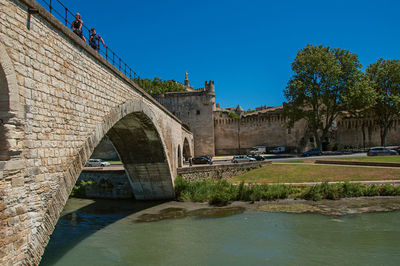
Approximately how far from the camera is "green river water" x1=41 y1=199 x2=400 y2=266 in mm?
9805

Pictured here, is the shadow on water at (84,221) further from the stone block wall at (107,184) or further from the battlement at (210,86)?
the battlement at (210,86)

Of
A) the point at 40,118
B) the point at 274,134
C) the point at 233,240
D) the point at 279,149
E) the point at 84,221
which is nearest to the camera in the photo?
the point at 40,118

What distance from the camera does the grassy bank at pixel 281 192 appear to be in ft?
59.1

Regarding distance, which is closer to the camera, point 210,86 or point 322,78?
point 322,78

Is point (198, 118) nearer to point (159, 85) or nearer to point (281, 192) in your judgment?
point (159, 85)

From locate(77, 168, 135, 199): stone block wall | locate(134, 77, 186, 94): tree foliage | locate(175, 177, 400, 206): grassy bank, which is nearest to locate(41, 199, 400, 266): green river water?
locate(175, 177, 400, 206): grassy bank

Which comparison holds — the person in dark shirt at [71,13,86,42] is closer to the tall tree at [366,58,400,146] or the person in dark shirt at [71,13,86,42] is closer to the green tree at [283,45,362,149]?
the green tree at [283,45,362,149]

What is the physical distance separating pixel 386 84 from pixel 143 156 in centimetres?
3263

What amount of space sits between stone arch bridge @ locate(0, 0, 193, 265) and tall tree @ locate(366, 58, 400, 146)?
36.1 m

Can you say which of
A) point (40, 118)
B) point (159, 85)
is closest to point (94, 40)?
point (40, 118)

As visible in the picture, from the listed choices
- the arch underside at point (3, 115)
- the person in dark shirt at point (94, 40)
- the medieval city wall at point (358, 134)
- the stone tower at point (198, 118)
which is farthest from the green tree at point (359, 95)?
the arch underside at point (3, 115)

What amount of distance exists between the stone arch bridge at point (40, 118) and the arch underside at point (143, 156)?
6.33m

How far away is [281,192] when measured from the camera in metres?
18.5

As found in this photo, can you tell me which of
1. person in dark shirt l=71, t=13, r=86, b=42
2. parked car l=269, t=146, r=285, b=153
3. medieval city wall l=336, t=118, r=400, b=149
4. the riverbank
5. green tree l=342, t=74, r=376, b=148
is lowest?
the riverbank
